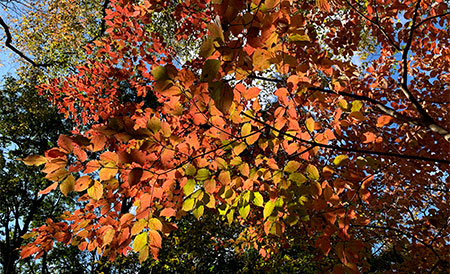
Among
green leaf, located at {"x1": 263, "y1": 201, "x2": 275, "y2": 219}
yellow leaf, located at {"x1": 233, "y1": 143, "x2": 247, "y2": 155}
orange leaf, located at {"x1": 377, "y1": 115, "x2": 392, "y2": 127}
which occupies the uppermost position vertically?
orange leaf, located at {"x1": 377, "y1": 115, "x2": 392, "y2": 127}

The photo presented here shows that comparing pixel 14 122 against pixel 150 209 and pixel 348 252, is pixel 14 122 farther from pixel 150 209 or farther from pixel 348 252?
pixel 348 252

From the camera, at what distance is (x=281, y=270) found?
22.6 ft

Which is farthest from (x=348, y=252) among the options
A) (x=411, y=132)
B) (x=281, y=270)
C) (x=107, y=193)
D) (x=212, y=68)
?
(x=281, y=270)

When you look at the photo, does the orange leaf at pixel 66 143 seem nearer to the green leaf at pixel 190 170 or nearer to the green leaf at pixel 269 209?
the green leaf at pixel 190 170

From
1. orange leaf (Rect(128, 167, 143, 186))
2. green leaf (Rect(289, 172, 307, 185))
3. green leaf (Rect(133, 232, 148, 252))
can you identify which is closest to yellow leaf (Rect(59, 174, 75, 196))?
orange leaf (Rect(128, 167, 143, 186))

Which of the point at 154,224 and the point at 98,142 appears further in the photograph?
the point at 154,224

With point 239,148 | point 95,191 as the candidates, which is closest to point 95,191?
point 95,191

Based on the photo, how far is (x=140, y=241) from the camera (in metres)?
1.29

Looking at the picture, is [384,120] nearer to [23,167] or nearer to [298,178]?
[298,178]

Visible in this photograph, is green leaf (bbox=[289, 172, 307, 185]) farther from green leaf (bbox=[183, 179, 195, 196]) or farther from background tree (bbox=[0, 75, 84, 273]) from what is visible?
background tree (bbox=[0, 75, 84, 273])

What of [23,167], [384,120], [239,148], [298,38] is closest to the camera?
[298,38]

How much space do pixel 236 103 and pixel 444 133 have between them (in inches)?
49.0

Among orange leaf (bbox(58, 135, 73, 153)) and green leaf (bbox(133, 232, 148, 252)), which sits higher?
orange leaf (bbox(58, 135, 73, 153))

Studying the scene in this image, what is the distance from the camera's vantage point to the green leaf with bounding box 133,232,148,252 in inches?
50.1
